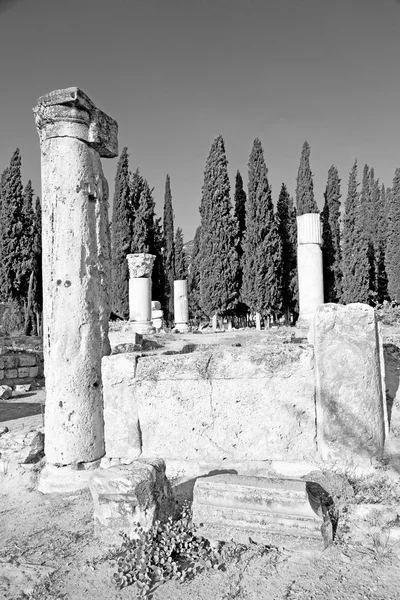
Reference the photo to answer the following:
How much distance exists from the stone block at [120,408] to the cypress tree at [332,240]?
70.8 ft

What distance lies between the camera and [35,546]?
121 inches

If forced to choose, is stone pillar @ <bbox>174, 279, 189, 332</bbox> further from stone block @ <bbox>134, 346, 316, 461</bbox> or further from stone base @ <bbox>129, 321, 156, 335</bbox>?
stone block @ <bbox>134, 346, 316, 461</bbox>

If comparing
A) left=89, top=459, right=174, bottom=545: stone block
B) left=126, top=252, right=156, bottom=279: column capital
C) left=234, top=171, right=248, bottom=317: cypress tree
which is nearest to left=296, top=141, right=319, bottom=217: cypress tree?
left=234, top=171, right=248, bottom=317: cypress tree

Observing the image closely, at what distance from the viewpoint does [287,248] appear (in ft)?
80.4

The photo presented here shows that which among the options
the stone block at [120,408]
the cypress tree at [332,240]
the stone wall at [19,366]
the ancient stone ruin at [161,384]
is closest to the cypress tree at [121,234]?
the cypress tree at [332,240]

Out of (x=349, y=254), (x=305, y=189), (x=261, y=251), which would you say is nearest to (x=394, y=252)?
(x=349, y=254)

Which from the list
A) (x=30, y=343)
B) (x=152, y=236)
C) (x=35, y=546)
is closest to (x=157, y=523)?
(x=35, y=546)

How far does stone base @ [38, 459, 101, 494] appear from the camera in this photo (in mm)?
4027

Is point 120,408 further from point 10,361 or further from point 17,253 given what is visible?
point 17,253

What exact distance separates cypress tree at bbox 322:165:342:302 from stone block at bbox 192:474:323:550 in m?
22.4

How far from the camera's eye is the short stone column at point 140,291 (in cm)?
1722

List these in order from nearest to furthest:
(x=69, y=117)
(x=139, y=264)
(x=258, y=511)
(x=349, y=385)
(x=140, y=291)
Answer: (x=258, y=511) < (x=349, y=385) < (x=69, y=117) < (x=139, y=264) < (x=140, y=291)

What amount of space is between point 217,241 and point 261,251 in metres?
2.40

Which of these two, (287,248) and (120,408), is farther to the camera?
(287,248)
